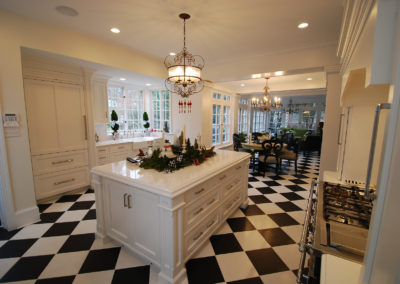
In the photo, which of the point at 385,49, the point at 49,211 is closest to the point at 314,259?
the point at 385,49

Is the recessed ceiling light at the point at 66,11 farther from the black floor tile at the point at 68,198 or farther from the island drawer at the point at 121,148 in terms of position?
the black floor tile at the point at 68,198

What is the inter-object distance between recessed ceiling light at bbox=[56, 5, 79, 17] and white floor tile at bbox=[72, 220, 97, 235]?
2.65 metres

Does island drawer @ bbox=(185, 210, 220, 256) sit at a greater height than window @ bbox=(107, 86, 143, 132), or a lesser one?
lesser

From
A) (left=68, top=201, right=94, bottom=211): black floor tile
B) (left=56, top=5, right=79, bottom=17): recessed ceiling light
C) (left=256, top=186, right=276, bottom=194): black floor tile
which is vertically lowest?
(left=68, top=201, right=94, bottom=211): black floor tile

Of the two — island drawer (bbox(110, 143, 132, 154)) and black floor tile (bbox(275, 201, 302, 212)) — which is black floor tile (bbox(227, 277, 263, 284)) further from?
island drawer (bbox(110, 143, 132, 154))

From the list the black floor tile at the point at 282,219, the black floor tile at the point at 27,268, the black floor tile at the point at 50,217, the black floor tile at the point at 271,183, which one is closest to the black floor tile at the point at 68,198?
the black floor tile at the point at 50,217

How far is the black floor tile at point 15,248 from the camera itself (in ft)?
5.97

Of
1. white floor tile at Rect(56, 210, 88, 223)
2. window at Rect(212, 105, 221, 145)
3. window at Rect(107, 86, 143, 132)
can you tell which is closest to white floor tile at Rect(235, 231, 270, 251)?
Answer: white floor tile at Rect(56, 210, 88, 223)

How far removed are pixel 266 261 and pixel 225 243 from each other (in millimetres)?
454

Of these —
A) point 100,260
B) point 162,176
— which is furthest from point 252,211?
point 100,260

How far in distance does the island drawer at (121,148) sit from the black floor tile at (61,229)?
1.80 m

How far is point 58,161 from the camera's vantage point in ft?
9.82

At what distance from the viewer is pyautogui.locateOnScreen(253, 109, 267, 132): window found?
8.95 meters

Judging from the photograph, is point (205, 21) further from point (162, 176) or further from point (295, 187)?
point (295, 187)
